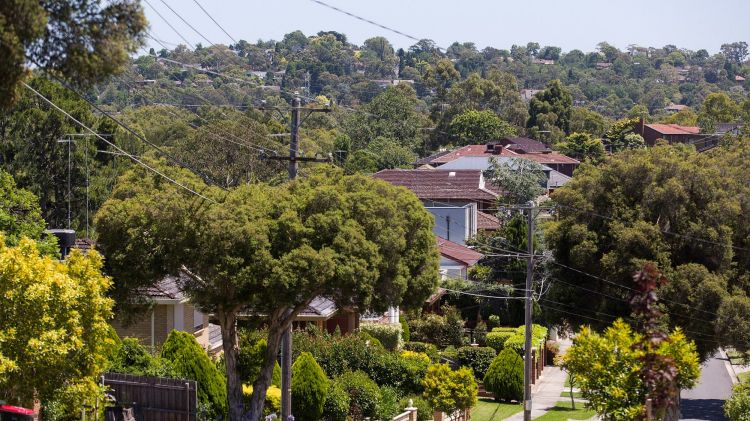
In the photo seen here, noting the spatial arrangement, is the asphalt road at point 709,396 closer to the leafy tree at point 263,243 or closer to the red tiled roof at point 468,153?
the leafy tree at point 263,243

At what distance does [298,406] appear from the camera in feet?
106

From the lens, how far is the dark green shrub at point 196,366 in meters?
30.3

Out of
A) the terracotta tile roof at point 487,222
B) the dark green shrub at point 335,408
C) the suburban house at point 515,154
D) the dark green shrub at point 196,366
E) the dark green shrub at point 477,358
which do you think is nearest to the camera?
the dark green shrub at point 196,366

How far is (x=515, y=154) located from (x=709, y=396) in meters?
61.5

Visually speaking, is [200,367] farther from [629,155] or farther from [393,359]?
[629,155]

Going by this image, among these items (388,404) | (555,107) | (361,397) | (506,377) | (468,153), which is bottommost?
(506,377)

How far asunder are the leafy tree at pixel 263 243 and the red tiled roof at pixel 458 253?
32.0m

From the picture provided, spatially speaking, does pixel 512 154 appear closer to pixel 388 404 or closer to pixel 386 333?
pixel 386 333

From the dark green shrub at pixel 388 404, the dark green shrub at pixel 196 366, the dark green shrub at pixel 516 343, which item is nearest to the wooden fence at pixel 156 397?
the dark green shrub at pixel 196 366

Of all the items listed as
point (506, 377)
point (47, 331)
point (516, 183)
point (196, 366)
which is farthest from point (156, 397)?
point (516, 183)

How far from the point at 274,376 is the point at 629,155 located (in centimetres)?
1605

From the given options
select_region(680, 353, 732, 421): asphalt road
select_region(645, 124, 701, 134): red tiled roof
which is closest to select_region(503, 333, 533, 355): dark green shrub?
select_region(680, 353, 732, 421): asphalt road

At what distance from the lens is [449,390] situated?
36375 millimetres

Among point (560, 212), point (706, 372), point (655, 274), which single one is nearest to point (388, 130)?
point (706, 372)
